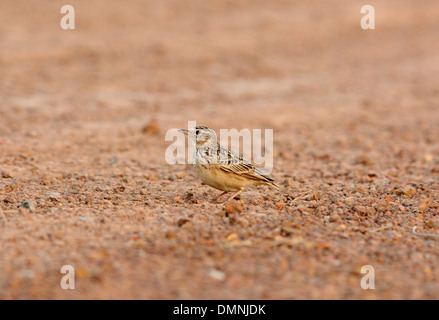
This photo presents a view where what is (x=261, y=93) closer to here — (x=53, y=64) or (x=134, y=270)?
(x=53, y=64)

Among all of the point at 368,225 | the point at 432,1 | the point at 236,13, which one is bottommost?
the point at 368,225

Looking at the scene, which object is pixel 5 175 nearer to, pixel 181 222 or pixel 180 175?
pixel 180 175

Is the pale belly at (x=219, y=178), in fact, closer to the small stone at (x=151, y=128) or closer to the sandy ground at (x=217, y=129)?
the sandy ground at (x=217, y=129)

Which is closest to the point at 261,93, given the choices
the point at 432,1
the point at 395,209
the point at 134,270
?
the point at 395,209

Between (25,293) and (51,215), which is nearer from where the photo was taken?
(25,293)

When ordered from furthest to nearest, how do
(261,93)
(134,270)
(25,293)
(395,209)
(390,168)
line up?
1. (261,93)
2. (390,168)
3. (395,209)
4. (134,270)
5. (25,293)

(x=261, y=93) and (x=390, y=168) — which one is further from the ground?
(x=261, y=93)

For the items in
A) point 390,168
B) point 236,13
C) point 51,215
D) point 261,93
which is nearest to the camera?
point 51,215

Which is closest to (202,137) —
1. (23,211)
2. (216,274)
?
(23,211)
